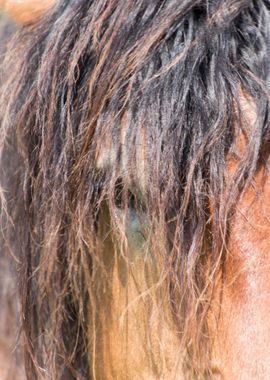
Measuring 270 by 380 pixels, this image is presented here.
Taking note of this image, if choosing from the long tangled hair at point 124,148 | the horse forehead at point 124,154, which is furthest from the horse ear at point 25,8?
the horse forehead at point 124,154

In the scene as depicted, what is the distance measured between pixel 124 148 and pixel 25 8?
1.70 ft

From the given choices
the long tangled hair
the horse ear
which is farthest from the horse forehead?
the horse ear

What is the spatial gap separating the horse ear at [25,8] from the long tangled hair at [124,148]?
52 millimetres

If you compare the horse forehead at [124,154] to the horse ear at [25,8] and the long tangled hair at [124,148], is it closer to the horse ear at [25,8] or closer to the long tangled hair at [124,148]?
the long tangled hair at [124,148]

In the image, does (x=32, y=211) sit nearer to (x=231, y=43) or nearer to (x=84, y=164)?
(x=84, y=164)

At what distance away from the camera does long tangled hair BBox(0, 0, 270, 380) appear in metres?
1.01

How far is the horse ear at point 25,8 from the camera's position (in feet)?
4.42

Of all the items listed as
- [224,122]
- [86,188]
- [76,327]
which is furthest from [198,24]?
[76,327]

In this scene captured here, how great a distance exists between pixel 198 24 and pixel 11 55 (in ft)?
1.36

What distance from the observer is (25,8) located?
1371 mm

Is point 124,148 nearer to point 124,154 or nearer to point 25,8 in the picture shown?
point 124,154

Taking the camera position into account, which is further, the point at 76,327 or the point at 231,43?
the point at 76,327

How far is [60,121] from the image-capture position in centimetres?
116

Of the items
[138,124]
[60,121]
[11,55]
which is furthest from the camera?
[11,55]
